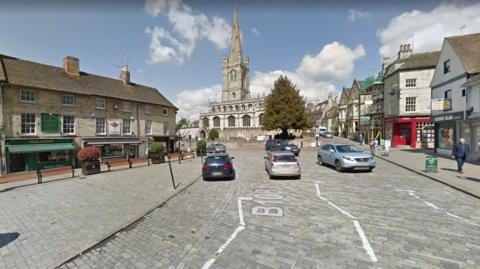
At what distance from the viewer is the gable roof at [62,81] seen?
17250 millimetres

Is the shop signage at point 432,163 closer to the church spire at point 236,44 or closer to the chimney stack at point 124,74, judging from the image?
the chimney stack at point 124,74

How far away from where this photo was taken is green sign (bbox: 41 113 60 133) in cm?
1758

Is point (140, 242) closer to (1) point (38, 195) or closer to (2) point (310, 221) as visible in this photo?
(2) point (310, 221)

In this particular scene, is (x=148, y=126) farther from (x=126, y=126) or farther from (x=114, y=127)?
(x=114, y=127)

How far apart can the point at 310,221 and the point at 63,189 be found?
433 inches

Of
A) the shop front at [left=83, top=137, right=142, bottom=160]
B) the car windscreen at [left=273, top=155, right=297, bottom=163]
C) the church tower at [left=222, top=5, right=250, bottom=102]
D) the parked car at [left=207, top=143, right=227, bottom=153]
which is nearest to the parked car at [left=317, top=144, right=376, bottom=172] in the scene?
the car windscreen at [left=273, top=155, right=297, bottom=163]

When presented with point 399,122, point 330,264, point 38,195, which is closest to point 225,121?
point 399,122

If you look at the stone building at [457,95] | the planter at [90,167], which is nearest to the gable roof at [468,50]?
the stone building at [457,95]

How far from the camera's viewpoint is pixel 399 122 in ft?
87.2

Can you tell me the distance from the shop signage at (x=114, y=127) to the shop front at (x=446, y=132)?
3089cm

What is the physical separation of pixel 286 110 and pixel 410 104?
15871 millimetres

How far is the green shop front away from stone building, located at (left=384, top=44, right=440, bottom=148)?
121 ft

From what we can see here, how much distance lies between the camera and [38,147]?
1712cm

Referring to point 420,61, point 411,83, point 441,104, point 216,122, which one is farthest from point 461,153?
point 216,122
